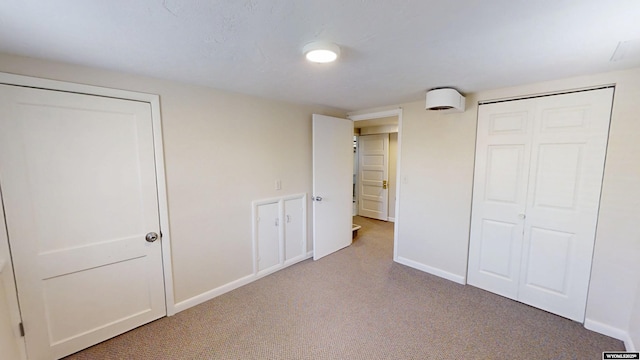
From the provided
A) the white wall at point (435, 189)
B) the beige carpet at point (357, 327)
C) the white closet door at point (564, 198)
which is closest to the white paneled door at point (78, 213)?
the beige carpet at point (357, 327)

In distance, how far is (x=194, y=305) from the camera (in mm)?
2463

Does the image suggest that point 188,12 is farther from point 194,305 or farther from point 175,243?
point 194,305

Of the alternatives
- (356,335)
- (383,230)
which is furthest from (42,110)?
(383,230)

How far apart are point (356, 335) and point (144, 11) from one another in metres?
2.51

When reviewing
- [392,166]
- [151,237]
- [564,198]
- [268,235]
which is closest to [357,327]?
[268,235]

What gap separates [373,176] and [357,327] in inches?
160

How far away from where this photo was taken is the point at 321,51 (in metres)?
1.51

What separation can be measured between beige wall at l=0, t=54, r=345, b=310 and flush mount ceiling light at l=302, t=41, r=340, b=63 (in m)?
1.34

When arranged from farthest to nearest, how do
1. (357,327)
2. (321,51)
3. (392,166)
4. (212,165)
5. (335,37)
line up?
(392,166), (212,165), (357,327), (321,51), (335,37)

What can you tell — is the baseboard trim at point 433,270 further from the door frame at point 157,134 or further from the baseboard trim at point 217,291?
the door frame at point 157,134

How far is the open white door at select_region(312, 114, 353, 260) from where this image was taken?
341 cm

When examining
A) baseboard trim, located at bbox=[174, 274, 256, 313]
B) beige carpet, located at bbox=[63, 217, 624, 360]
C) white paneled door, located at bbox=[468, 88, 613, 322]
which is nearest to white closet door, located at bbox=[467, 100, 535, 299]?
white paneled door, located at bbox=[468, 88, 613, 322]

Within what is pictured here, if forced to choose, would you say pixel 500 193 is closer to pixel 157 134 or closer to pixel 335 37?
pixel 335 37

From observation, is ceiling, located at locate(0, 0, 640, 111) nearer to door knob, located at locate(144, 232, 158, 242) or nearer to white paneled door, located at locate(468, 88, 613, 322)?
white paneled door, located at locate(468, 88, 613, 322)
